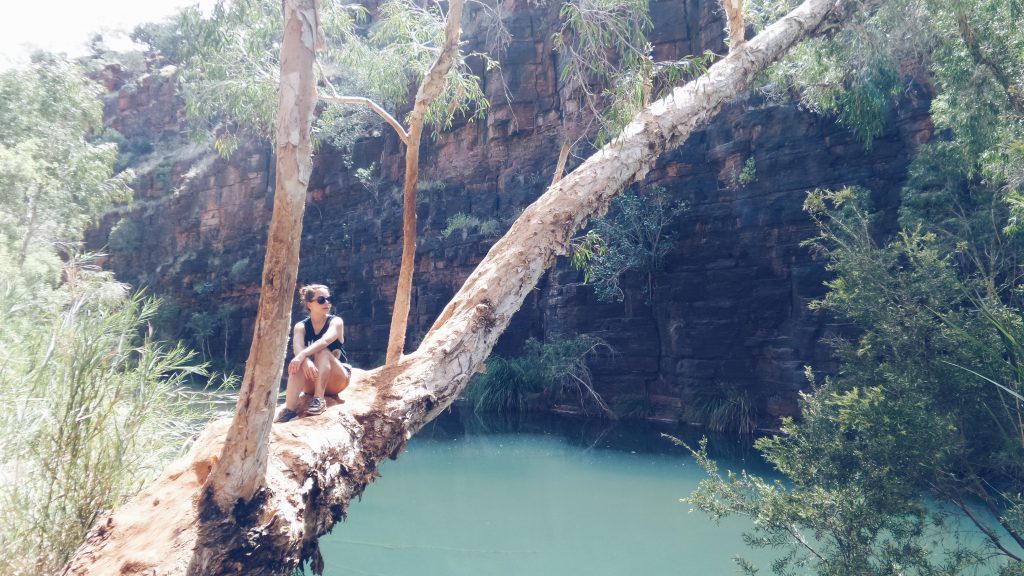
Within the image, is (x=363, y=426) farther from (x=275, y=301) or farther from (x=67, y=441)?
(x=67, y=441)

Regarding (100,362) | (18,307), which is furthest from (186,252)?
(100,362)

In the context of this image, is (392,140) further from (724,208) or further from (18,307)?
(18,307)

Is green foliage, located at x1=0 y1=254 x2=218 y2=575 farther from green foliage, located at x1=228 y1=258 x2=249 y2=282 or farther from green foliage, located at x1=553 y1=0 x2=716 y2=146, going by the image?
green foliage, located at x1=228 y1=258 x2=249 y2=282

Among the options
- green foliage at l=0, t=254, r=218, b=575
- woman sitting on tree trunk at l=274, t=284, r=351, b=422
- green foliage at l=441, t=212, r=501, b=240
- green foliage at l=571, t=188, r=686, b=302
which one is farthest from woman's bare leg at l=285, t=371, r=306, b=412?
green foliage at l=441, t=212, r=501, b=240

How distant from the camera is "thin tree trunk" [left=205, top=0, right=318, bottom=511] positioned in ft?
7.09

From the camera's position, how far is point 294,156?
7.20 ft

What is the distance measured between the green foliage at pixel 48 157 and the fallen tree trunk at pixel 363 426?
7271 millimetres

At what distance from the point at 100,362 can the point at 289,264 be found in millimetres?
1338

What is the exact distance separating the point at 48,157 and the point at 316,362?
939cm

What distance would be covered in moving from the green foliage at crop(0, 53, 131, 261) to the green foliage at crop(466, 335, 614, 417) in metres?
6.54

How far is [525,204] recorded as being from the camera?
12.2 m

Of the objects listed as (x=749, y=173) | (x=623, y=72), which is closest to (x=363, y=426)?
(x=623, y=72)

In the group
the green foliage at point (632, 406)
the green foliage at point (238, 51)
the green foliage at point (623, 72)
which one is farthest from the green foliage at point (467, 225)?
the green foliage at point (623, 72)

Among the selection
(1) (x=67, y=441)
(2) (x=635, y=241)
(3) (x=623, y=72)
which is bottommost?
(1) (x=67, y=441)
